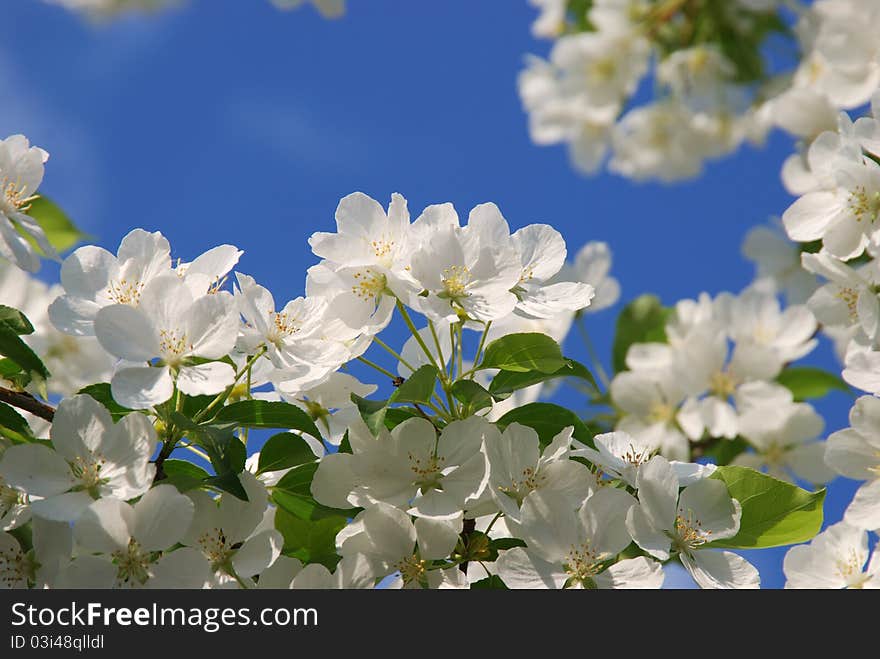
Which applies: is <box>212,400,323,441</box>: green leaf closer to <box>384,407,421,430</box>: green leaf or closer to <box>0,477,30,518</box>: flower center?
<box>384,407,421,430</box>: green leaf

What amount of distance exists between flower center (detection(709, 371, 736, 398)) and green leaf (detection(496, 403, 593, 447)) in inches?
60.5

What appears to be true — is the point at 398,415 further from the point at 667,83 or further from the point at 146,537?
the point at 667,83

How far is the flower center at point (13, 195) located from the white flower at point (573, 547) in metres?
0.93

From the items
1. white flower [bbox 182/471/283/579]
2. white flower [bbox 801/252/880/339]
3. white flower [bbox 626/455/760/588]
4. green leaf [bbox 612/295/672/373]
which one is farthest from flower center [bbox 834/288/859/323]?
green leaf [bbox 612/295/672/373]

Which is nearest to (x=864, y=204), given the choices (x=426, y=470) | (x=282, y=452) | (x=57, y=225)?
(x=426, y=470)

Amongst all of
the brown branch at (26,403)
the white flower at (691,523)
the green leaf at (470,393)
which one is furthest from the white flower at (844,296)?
the brown branch at (26,403)

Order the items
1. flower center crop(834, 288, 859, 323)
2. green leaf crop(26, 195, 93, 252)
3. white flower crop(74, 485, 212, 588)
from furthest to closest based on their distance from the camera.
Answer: green leaf crop(26, 195, 93, 252), flower center crop(834, 288, 859, 323), white flower crop(74, 485, 212, 588)

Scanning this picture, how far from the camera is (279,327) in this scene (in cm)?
147

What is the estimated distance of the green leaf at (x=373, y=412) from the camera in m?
1.27

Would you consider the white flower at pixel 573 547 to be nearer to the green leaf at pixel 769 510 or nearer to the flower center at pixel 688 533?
the flower center at pixel 688 533

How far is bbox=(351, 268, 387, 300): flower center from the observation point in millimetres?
1455

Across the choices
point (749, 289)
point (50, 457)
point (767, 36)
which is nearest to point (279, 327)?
point (50, 457)
